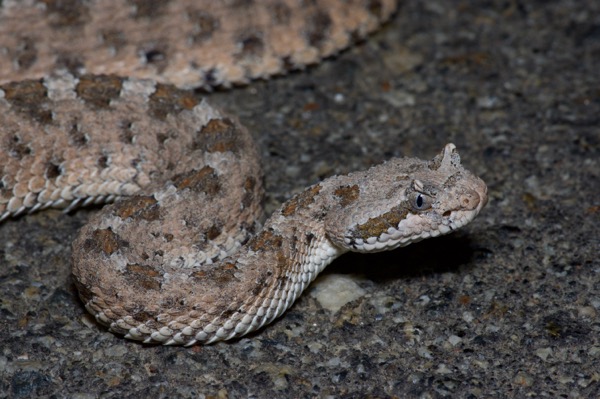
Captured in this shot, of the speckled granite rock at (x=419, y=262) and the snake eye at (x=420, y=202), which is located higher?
the snake eye at (x=420, y=202)

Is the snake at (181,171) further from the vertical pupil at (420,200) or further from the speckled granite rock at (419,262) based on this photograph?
the speckled granite rock at (419,262)

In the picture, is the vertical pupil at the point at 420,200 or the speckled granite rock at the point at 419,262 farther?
the vertical pupil at the point at 420,200

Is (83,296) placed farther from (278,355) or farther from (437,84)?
(437,84)

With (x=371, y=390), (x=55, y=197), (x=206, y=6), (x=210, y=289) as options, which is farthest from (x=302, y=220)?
(x=206, y=6)

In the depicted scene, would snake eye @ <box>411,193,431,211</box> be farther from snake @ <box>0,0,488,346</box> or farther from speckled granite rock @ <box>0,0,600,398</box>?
speckled granite rock @ <box>0,0,600,398</box>

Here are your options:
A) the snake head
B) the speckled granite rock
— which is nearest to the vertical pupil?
the snake head

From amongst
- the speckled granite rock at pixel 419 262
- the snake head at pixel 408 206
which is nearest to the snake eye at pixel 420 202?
the snake head at pixel 408 206
